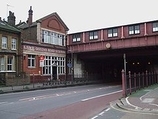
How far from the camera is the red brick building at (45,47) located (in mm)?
39344

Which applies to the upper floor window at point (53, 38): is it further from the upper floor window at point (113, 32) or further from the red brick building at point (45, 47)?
the upper floor window at point (113, 32)

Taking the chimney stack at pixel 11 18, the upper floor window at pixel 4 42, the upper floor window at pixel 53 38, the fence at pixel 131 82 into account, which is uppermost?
A: the chimney stack at pixel 11 18

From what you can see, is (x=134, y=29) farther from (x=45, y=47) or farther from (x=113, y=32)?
(x=45, y=47)

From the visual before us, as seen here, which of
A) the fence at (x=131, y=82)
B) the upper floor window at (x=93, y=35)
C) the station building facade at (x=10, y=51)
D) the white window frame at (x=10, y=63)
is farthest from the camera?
the upper floor window at (x=93, y=35)

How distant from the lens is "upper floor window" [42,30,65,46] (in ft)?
141

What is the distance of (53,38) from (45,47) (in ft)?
11.1

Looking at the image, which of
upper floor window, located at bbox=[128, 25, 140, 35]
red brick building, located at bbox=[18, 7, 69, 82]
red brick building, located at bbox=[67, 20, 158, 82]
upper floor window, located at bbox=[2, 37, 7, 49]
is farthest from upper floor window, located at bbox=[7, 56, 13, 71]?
upper floor window, located at bbox=[128, 25, 140, 35]

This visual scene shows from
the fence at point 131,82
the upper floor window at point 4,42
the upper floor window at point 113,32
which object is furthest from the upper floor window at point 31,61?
the fence at point 131,82

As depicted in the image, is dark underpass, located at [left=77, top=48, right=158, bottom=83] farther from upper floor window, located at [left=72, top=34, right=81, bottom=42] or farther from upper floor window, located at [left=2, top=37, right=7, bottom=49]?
upper floor window, located at [left=2, top=37, right=7, bottom=49]

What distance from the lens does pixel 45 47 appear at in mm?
42531

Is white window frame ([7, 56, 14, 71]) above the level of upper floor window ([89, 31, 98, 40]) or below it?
below

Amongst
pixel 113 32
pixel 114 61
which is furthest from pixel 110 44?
pixel 114 61

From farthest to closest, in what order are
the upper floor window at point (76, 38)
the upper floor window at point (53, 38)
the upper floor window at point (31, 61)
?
1. the upper floor window at point (76, 38)
2. the upper floor window at point (53, 38)
3. the upper floor window at point (31, 61)

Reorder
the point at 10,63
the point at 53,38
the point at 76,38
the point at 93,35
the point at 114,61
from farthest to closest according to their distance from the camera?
the point at 114,61 → the point at 76,38 → the point at 53,38 → the point at 93,35 → the point at 10,63
